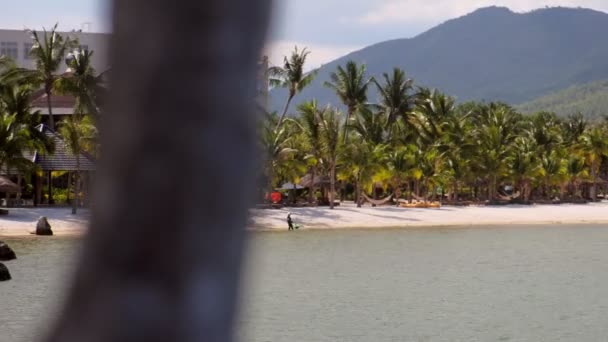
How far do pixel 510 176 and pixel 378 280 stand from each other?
42551mm

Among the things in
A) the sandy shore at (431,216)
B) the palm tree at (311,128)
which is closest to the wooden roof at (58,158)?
the sandy shore at (431,216)

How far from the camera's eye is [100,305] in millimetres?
934

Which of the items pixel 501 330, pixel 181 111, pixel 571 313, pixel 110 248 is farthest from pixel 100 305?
pixel 571 313

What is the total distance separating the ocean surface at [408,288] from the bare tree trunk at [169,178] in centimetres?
1012

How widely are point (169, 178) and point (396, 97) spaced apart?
213 feet

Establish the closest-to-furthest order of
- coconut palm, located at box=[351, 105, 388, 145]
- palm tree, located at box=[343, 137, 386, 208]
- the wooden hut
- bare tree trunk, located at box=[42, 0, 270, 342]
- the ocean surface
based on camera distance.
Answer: bare tree trunk, located at box=[42, 0, 270, 342] → the ocean surface → the wooden hut → palm tree, located at box=[343, 137, 386, 208] → coconut palm, located at box=[351, 105, 388, 145]

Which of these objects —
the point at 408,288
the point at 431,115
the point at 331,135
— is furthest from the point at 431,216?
the point at 408,288

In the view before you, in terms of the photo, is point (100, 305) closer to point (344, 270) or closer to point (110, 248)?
point (110, 248)

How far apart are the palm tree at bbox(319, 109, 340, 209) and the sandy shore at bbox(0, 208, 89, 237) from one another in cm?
1667

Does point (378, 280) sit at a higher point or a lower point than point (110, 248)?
lower

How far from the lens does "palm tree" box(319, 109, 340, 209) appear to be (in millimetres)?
55053

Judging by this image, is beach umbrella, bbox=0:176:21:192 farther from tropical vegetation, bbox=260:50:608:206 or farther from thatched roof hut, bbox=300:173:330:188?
thatched roof hut, bbox=300:173:330:188

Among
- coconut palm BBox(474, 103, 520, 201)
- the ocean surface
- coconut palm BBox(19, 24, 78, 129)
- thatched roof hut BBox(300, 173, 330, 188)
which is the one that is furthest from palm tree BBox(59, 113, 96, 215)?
coconut palm BBox(474, 103, 520, 201)

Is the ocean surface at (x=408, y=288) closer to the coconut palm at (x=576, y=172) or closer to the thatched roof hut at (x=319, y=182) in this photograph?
the thatched roof hut at (x=319, y=182)
